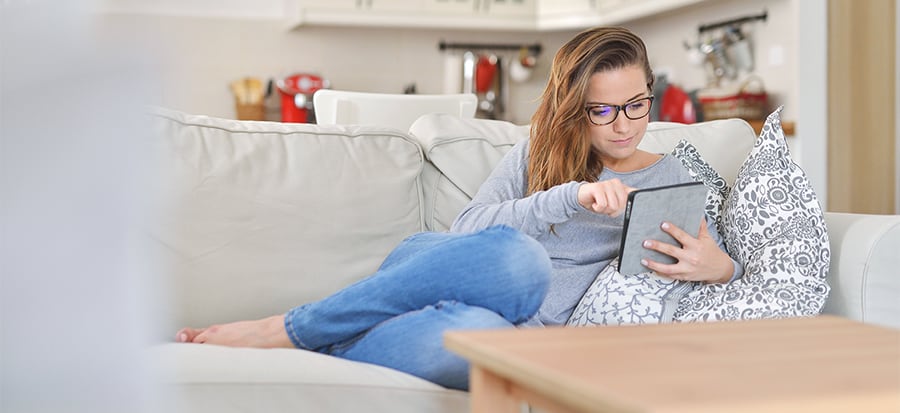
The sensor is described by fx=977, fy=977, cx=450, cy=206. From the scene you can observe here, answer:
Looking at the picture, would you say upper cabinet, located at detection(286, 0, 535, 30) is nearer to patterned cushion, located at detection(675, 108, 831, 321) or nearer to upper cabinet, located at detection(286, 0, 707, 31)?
upper cabinet, located at detection(286, 0, 707, 31)

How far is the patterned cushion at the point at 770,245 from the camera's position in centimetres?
167

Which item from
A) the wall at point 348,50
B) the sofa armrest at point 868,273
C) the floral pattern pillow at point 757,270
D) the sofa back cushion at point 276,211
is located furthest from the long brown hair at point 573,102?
the wall at point 348,50

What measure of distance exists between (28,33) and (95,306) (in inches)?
7.5

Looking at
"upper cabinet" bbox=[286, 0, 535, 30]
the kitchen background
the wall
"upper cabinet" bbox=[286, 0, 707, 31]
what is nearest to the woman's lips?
the kitchen background

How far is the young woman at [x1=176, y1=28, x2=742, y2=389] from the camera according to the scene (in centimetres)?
143

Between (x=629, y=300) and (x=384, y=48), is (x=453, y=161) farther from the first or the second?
(x=384, y=48)

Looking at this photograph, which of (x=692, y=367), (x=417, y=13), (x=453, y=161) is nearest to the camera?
(x=692, y=367)

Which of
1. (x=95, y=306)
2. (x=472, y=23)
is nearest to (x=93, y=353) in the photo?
(x=95, y=306)

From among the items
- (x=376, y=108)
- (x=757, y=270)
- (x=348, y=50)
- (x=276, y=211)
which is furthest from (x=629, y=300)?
(x=348, y=50)

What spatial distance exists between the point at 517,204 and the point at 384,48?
11.5 feet

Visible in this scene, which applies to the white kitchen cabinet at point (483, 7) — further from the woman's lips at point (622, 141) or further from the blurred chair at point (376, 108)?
the woman's lips at point (622, 141)

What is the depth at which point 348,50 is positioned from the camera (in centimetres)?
504

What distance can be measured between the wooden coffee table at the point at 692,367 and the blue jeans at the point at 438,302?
0.27m

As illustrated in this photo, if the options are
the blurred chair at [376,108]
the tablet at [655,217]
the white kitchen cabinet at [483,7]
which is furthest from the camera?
the white kitchen cabinet at [483,7]
